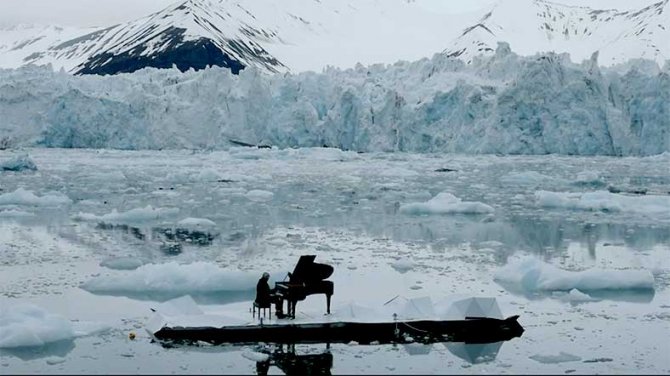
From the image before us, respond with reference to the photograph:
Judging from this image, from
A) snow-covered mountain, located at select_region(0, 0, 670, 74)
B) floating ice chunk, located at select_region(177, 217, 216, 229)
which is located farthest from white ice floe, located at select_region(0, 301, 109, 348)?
snow-covered mountain, located at select_region(0, 0, 670, 74)

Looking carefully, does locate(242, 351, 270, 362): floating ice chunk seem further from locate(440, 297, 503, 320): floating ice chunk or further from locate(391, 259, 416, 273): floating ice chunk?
locate(391, 259, 416, 273): floating ice chunk

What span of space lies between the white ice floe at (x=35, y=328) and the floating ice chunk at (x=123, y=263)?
323 cm

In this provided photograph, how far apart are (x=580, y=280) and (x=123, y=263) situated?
5986 mm

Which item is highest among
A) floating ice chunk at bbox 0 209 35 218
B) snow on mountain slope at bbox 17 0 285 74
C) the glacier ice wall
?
snow on mountain slope at bbox 17 0 285 74

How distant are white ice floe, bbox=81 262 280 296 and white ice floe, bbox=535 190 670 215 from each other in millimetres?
11350

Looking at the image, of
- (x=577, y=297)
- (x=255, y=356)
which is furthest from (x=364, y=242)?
(x=255, y=356)

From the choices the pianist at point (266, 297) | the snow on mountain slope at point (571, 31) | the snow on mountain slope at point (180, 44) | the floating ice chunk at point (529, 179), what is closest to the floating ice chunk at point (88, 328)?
the pianist at point (266, 297)

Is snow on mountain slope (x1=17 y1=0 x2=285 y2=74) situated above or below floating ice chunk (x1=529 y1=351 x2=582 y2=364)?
above

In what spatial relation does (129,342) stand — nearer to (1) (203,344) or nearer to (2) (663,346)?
(1) (203,344)

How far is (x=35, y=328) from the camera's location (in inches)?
288

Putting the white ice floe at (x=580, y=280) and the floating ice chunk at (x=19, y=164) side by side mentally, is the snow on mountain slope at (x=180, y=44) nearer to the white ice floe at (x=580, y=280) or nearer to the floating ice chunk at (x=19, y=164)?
the floating ice chunk at (x=19, y=164)

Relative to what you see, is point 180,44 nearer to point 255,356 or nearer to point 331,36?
point 331,36

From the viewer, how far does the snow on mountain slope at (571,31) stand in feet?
432

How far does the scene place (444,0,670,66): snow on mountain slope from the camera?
132 m
